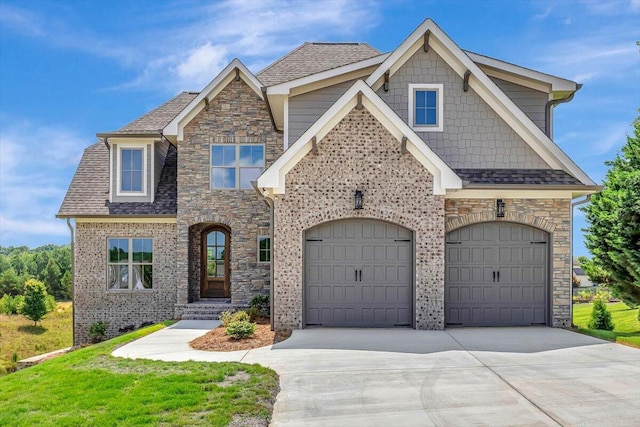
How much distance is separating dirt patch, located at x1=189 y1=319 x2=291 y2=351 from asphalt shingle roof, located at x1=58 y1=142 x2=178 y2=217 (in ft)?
18.9

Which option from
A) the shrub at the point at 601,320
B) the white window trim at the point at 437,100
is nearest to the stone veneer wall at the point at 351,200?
the white window trim at the point at 437,100

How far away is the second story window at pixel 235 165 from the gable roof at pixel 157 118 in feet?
7.35

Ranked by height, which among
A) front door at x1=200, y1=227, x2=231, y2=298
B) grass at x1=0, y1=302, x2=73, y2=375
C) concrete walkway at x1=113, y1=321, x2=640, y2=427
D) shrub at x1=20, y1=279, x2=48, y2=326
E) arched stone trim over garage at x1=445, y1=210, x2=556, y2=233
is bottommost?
grass at x1=0, y1=302, x2=73, y2=375

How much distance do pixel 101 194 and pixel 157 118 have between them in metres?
3.30

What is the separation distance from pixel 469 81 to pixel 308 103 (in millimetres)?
4286

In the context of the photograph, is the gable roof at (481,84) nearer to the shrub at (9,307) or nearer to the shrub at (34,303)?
the shrub at (34,303)

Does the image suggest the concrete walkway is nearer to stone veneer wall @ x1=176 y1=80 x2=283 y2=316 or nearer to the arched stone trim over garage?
the arched stone trim over garage

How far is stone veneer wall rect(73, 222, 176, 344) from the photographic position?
1562cm

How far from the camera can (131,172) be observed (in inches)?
629

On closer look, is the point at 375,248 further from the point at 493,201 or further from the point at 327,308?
the point at 493,201

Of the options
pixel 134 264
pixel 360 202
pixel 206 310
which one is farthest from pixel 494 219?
pixel 134 264

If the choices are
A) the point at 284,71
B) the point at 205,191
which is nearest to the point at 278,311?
the point at 205,191

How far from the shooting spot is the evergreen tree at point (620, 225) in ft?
43.5

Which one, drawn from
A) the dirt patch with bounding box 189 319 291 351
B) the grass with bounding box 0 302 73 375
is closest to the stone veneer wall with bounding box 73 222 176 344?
the grass with bounding box 0 302 73 375
